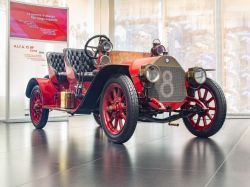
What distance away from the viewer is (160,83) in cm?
363

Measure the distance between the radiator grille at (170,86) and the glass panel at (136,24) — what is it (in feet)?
15.4

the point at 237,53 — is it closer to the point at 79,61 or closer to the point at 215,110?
the point at 79,61

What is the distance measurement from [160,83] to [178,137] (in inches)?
30.9

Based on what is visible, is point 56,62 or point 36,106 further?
point 56,62

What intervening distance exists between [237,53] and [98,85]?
14.6 feet

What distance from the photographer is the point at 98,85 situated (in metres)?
3.95

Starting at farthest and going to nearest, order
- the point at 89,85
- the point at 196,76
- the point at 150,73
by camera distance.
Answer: the point at 89,85 → the point at 196,76 → the point at 150,73

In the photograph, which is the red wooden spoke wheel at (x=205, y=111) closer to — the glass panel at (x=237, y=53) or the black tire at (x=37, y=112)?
the black tire at (x=37, y=112)

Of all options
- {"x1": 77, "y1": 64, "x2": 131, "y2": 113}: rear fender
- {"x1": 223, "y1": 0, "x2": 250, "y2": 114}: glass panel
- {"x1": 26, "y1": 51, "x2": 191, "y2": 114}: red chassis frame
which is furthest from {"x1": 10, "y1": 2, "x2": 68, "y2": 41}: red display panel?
{"x1": 223, "y1": 0, "x2": 250, "y2": 114}: glass panel

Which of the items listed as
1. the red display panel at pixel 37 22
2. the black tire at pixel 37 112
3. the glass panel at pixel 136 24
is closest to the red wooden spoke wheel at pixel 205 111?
the black tire at pixel 37 112

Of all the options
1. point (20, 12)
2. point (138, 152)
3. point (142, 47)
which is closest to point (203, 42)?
point (142, 47)

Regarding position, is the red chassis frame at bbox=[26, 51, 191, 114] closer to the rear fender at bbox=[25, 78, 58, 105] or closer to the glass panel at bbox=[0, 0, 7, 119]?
the rear fender at bbox=[25, 78, 58, 105]

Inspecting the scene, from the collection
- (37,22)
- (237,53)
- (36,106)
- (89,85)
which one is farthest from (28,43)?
(237,53)

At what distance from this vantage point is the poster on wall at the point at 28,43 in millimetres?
6191
